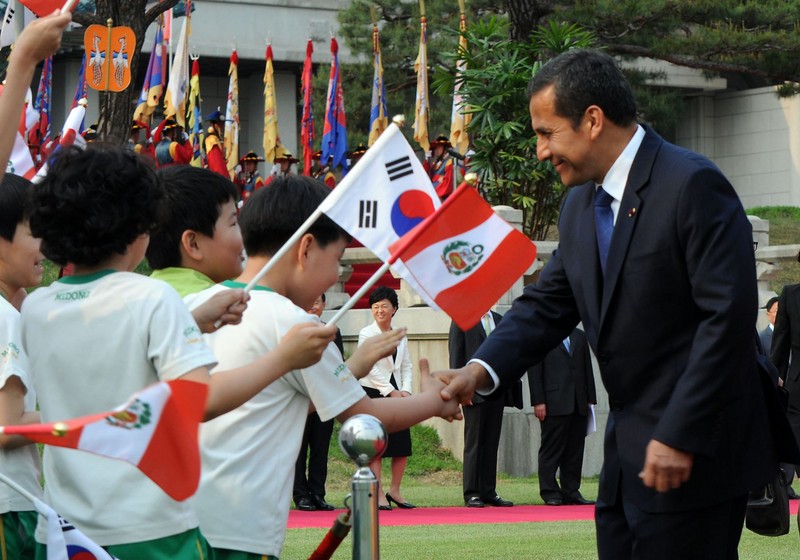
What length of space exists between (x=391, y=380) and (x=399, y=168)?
7904mm

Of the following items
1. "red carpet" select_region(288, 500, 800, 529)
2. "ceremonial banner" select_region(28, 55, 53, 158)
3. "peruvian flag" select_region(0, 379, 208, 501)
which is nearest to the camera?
"peruvian flag" select_region(0, 379, 208, 501)

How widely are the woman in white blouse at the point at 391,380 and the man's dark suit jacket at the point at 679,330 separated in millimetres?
7382

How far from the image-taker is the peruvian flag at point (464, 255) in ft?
12.0

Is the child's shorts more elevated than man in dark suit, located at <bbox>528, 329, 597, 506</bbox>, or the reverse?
the child's shorts

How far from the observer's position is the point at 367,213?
11.8ft

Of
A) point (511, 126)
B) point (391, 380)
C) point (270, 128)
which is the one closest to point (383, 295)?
point (391, 380)

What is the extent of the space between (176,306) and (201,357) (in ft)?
0.41

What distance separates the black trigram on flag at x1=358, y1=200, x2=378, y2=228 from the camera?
3.58m

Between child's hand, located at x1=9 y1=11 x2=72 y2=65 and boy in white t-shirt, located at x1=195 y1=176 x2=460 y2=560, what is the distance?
0.70m

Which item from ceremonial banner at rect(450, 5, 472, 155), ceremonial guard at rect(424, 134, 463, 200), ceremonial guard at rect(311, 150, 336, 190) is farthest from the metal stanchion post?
ceremonial guard at rect(311, 150, 336, 190)

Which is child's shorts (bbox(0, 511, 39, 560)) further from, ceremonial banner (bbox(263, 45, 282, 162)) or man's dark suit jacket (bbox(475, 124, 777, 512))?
ceremonial banner (bbox(263, 45, 282, 162))

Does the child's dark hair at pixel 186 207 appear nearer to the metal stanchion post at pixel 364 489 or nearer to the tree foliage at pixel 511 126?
the metal stanchion post at pixel 364 489

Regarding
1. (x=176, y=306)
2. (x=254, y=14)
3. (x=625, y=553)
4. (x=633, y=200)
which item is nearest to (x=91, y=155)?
(x=176, y=306)

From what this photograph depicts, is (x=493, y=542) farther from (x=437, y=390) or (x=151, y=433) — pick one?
(x=151, y=433)
